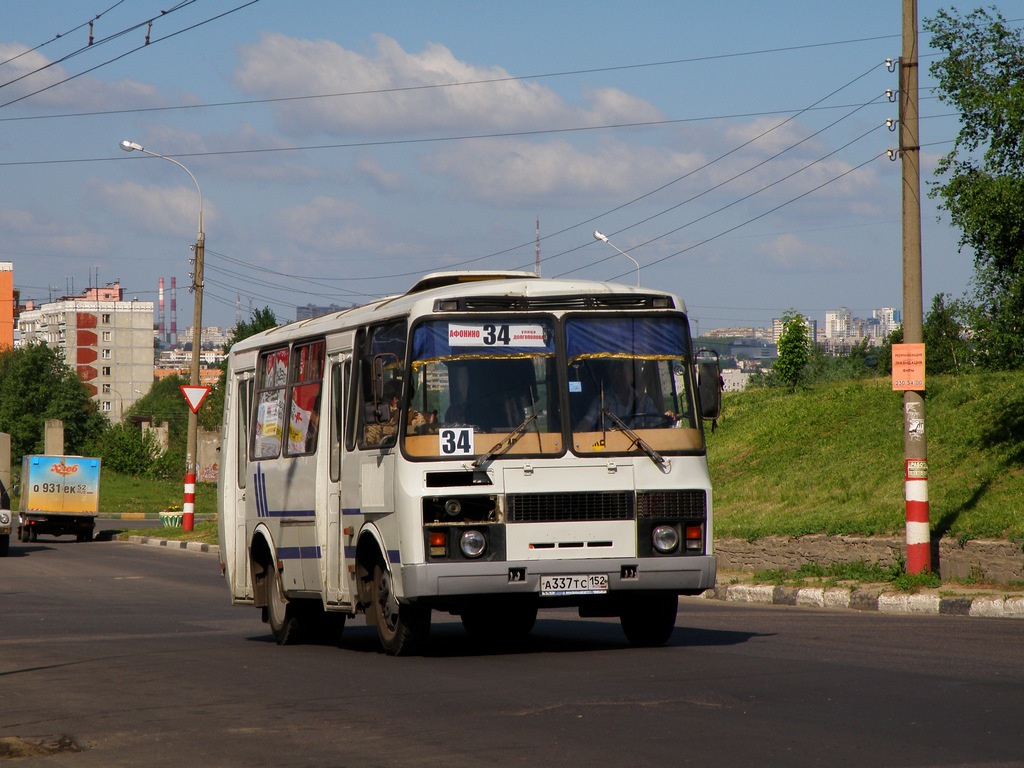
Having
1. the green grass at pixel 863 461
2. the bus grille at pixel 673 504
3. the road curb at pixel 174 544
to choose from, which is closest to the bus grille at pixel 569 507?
the bus grille at pixel 673 504

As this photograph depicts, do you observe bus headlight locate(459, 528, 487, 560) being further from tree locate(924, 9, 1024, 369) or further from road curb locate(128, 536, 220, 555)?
road curb locate(128, 536, 220, 555)

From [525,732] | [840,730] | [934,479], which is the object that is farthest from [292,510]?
[934,479]

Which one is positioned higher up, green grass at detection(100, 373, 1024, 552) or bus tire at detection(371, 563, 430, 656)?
green grass at detection(100, 373, 1024, 552)

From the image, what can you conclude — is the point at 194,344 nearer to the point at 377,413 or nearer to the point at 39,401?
the point at 377,413

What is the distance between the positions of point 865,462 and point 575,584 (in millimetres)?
16182

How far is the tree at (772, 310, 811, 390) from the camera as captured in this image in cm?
4688

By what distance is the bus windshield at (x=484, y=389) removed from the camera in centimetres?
1144

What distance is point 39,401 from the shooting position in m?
132

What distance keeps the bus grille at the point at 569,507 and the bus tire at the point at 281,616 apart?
4.13 metres

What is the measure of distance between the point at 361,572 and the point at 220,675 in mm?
1669

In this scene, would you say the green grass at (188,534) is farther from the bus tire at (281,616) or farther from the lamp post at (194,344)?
the bus tire at (281,616)

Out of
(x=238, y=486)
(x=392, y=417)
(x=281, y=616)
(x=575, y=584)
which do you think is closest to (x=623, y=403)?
(x=575, y=584)

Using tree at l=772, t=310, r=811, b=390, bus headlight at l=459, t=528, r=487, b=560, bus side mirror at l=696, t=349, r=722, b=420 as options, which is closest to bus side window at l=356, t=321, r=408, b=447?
bus headlight at l=459, t=528, r=487, b=560

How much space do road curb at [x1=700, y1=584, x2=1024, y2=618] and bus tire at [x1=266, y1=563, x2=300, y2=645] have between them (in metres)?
7.03
